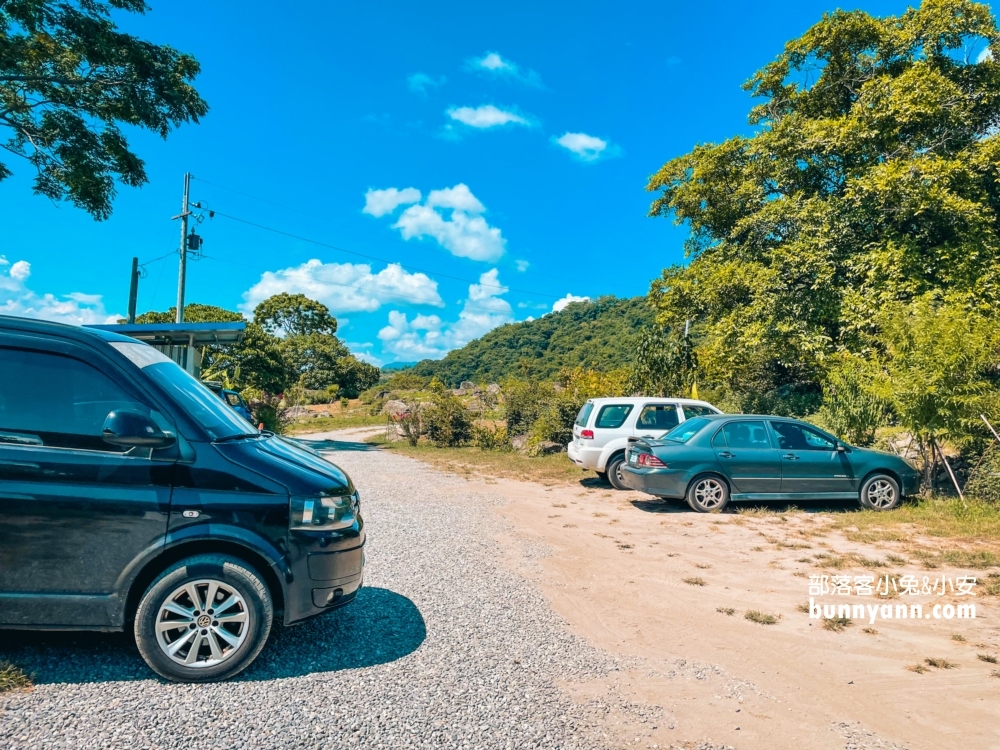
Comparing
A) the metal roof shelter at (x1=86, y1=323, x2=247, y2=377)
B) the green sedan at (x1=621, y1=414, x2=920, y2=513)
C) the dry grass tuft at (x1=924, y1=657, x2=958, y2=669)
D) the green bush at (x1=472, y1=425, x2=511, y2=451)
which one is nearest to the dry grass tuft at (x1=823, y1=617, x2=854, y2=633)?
the dry grass tuft at (x1=924, y1=657, x2=958, y2=669)

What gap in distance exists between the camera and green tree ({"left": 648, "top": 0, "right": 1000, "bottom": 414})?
1469 cm

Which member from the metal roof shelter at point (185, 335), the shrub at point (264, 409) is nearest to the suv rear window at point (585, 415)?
the metal roof shelter at point (185, 335)

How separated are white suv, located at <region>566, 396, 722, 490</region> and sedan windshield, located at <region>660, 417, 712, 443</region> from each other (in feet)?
5.00

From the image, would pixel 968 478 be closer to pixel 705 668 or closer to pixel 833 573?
pixel 833 573

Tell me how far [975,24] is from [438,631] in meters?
20.8

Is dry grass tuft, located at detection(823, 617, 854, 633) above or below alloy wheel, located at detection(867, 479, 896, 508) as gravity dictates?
below

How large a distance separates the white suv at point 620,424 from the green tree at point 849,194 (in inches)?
223

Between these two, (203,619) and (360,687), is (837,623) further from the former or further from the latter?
(203,619)

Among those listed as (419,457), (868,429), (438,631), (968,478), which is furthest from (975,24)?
(438,631)

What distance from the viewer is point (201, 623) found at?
3494 millimetres

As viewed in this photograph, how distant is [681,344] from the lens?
23.2m

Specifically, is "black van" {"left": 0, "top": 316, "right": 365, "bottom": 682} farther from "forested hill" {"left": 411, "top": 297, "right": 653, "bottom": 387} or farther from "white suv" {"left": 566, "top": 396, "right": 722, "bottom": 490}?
"forested hill" {"left": 411, "top": 297, "right": 653, "bottom": 387}

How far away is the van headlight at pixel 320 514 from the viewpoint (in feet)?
12.1

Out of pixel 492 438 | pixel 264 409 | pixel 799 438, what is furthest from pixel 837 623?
pixel 264 409
